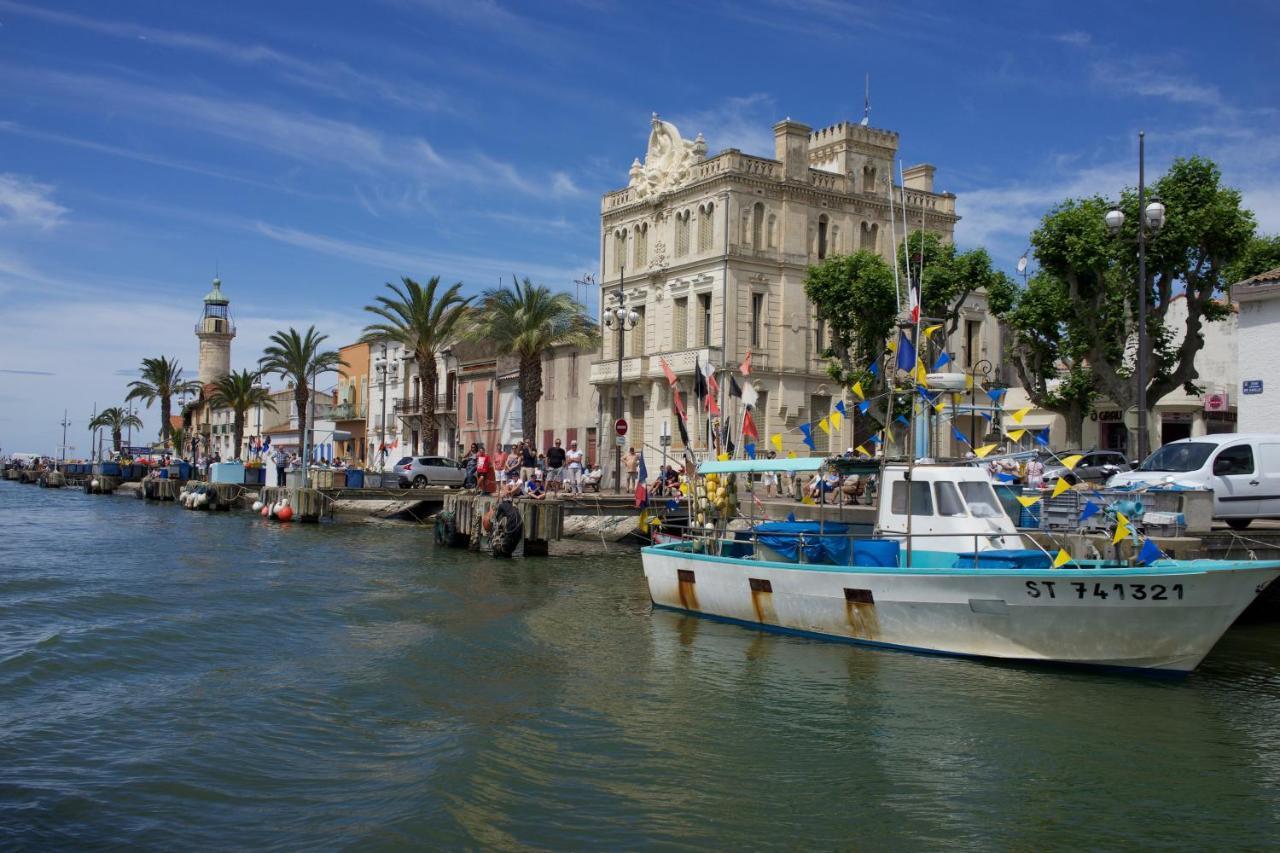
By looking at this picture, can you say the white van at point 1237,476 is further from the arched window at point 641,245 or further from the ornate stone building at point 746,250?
the arched window at point 641,245

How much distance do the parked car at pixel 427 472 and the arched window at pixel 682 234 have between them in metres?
13.3

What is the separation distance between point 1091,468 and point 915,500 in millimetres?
12392

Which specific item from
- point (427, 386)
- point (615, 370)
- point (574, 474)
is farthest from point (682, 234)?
point (574, 474)

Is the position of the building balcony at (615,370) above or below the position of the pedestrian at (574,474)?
above

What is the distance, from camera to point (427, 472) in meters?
49.1

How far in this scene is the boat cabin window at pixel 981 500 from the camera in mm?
16344

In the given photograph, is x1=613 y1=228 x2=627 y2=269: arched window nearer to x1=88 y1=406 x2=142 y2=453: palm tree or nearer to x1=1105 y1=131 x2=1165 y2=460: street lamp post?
x1=1105 y1=131 x2=1165 y2=460: street lamp post

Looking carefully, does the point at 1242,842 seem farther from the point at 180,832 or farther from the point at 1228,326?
the point at 1228,326

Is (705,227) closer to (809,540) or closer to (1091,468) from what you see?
(1091,468)

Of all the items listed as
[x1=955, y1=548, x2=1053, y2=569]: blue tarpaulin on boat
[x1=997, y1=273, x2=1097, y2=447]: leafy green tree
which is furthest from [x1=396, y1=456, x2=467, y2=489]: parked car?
[x1=955, y1=548, x2=1053, y2=569]: blue tarpaulin on boat

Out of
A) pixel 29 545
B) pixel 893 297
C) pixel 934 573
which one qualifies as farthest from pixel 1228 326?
pixel 29 545

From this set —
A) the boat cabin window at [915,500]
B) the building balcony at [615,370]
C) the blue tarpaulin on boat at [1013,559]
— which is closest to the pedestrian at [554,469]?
the building balcony at [615,370]

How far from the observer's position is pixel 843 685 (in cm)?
1412

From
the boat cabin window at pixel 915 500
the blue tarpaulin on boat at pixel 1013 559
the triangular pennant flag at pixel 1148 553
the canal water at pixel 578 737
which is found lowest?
the canal water at pixel 578 737
